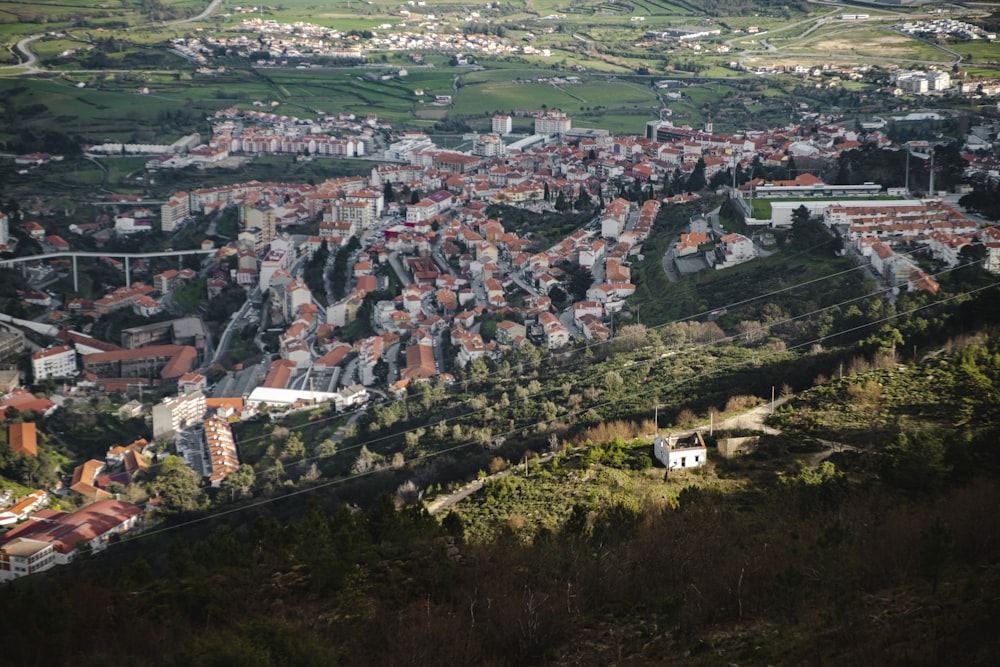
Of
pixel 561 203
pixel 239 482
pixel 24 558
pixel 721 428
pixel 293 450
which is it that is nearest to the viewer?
pixel 721 428

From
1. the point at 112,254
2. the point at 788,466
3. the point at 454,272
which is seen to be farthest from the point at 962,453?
the point at 112,254

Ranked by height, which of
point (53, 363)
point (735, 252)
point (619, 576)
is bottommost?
point (53, 363)

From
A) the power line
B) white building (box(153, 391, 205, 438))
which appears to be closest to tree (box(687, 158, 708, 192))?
the power line

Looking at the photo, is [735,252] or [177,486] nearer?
[177,486]

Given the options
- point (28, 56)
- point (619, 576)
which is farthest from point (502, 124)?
point (619, 576)

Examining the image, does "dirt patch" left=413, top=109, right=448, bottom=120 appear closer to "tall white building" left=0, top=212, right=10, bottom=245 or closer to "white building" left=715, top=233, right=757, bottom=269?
"tall white building" left=0, top=212, right=10, bottom=245

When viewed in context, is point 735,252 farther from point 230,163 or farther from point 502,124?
point 230,163

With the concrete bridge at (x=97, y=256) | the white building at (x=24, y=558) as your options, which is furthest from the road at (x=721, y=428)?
the concrete bridge at (x=97, y=256)
